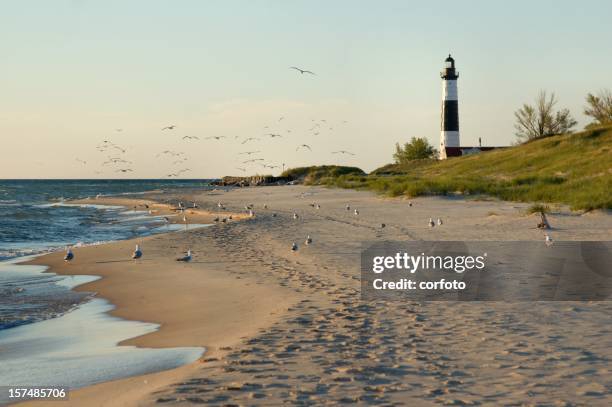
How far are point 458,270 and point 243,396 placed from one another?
28.8 ft

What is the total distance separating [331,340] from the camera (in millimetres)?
8930

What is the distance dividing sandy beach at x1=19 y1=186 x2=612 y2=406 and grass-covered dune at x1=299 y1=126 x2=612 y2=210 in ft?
53.9

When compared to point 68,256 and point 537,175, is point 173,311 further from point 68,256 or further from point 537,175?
point 537,175

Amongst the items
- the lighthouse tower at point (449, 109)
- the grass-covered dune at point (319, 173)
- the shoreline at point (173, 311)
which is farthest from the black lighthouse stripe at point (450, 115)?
the shoreline at point (173, 311)

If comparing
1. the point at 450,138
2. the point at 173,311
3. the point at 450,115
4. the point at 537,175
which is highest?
the point at 450,115

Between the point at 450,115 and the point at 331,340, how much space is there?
78.8 m

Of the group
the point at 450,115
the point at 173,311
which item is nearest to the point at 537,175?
the point at 450,115

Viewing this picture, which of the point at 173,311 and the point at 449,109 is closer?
the point at 173,311

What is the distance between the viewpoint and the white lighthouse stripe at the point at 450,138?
85375 millimetres

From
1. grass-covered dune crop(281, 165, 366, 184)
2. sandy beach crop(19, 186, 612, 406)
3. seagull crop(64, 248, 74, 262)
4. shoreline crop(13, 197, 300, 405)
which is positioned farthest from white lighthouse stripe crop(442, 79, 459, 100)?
seagull crop(64, 248, 74, 262)

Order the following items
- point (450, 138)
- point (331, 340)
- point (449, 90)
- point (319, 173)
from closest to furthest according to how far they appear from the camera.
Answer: point (331, 340) < point (449, 90) < point (450, 138) < point (319, 173)

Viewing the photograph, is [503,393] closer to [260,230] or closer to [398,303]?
[398,303]

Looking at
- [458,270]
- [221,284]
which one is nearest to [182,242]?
[221,284]

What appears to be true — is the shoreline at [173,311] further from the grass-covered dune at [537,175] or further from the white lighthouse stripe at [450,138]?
the white lighthouse stripe at [450,138]
